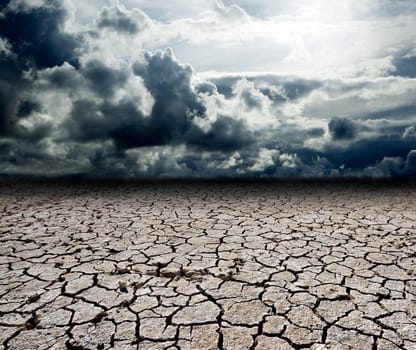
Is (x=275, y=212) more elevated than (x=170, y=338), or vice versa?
(x=275, y=212)

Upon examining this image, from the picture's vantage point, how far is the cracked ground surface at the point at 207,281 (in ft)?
6.65

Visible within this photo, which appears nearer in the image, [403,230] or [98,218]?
[403,230]

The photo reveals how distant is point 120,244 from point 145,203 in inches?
104

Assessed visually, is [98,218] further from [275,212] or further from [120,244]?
[275,212]

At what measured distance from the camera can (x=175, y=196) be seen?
730 centimetres

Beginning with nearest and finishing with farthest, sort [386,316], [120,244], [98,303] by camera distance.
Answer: [386,316]
[98,303]
[120,244]

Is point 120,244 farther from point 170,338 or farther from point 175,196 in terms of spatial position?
point 175,196

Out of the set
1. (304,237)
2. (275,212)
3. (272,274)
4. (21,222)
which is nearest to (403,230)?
(304,237)

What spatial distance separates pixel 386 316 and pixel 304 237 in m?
1.75

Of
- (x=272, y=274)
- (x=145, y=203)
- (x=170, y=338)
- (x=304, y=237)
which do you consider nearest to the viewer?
(x=170, y=338)

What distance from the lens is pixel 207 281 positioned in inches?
107

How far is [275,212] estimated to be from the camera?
5445mm

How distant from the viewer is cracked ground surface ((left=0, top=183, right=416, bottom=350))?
2.03 m

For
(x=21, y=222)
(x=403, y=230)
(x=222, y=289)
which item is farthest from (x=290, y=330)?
(x=21, y=222)
